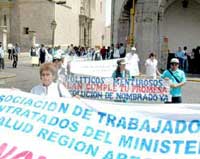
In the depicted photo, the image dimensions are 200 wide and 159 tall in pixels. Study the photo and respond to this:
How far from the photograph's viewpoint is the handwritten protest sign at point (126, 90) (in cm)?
1260

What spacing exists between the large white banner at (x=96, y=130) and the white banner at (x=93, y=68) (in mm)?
11261

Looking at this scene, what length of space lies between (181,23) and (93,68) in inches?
494

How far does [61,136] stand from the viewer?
17.4 feet

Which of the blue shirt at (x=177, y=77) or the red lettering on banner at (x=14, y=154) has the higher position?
the blue shirt at (x=177, y=77)

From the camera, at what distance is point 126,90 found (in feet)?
42.2

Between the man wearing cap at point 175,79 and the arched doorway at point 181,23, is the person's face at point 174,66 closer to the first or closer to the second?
the man wearing cap at point 175,79

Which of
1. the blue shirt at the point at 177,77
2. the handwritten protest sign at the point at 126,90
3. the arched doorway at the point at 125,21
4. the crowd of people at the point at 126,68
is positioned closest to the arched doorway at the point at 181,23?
the crowd of people at the point at 126,68

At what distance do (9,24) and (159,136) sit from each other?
67.5m

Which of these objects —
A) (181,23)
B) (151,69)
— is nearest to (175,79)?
(151,69)

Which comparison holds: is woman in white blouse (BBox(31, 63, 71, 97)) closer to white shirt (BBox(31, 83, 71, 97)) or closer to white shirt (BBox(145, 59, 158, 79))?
white shirt (BBox(31, 83, 71, 97))

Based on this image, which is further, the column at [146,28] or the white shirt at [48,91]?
the column at [146,28]

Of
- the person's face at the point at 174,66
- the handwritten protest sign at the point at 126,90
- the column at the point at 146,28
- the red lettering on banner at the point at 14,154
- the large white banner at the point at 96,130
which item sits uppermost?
the column at the point at 146,28

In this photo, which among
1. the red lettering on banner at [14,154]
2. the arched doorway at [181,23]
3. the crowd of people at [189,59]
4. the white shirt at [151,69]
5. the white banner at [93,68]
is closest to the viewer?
the red lettering on banner at [14,154]

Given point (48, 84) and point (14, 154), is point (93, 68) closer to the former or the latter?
point (48, 84)
